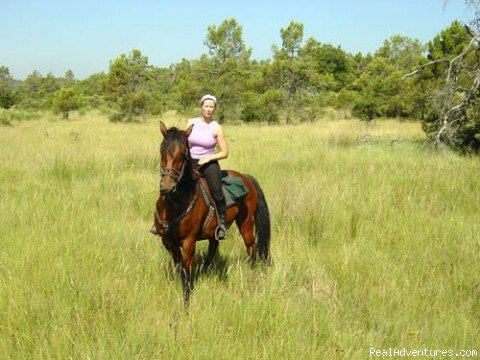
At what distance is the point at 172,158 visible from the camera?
11.1 ft

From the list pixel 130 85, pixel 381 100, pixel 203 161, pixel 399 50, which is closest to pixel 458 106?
pixel 203 161

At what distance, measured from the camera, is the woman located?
423 cm

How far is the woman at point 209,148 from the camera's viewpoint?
4230mm

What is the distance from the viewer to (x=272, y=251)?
17.2ft

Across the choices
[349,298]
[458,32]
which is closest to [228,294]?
[349,298]

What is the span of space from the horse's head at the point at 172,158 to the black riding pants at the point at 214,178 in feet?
2.43

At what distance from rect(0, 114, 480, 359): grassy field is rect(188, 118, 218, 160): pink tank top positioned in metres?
1.34

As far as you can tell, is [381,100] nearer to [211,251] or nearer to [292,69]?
[292,69]

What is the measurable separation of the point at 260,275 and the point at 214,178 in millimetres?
1210

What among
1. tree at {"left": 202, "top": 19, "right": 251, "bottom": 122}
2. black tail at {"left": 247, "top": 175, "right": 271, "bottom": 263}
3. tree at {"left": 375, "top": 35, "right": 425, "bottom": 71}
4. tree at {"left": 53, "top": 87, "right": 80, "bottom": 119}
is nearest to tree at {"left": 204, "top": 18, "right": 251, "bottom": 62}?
tree at {"left": 202, "top": 19, "right": 251, "bottom": 122}

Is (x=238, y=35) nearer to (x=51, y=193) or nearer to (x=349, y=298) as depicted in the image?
(x=51, y=193)

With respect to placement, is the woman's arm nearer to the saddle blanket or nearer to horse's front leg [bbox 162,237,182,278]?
the saddle blanket

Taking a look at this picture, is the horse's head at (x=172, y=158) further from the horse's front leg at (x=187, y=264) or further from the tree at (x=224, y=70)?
the tree at (x=224, y=70)

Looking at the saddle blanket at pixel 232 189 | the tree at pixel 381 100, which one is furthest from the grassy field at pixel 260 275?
the tree at pixel 381 100
